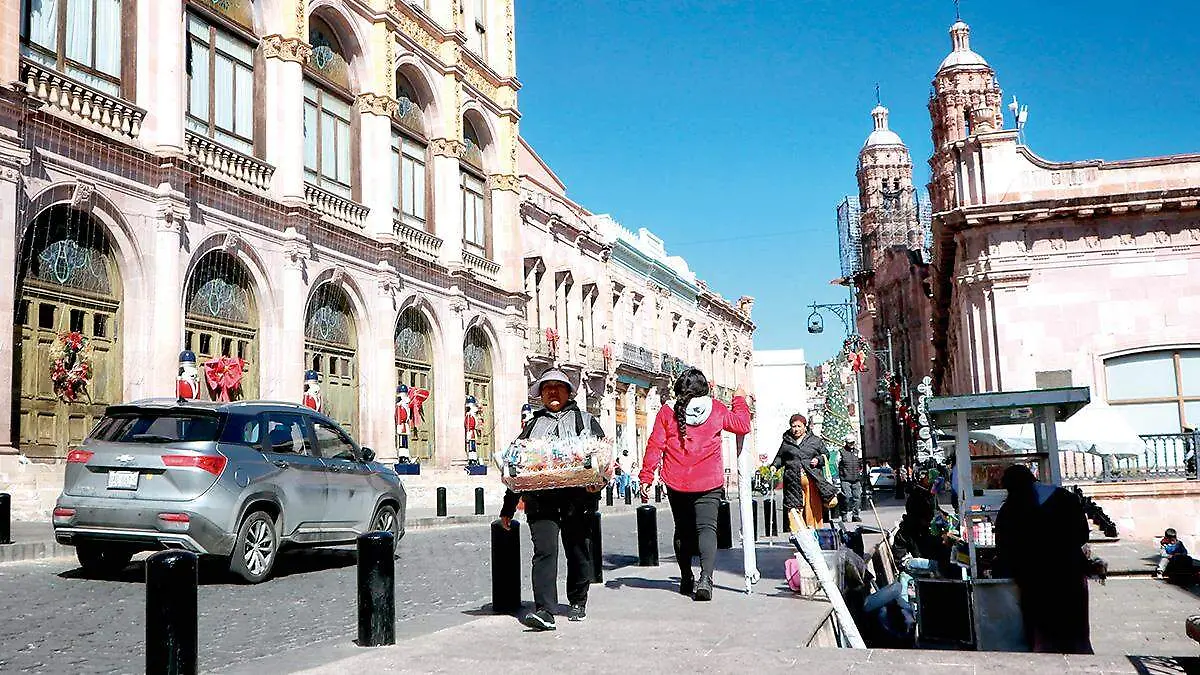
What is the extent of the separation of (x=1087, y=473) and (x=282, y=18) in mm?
19046

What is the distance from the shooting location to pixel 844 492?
723 inches

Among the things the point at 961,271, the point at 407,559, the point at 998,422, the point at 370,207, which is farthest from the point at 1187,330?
the point at 370,207

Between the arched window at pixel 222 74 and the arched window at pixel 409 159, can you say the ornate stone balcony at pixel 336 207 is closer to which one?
the arched window at pixel 222 74

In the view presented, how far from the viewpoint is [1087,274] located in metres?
21.1

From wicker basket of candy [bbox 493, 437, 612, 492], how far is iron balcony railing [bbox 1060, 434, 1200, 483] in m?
14.6

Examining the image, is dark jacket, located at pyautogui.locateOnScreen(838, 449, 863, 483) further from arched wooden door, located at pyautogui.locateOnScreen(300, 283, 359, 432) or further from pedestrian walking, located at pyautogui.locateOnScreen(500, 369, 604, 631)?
arched wooden door, located at pyautogui.locateOnScreen(300, 283, 359, 432)

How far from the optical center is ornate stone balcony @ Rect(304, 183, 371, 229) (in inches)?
995

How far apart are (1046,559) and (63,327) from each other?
1655cm

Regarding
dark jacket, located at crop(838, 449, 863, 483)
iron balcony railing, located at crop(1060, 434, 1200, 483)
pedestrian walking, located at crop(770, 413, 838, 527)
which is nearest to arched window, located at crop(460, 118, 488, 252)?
dark jacket, located at crop(838, 449, 863, 483)

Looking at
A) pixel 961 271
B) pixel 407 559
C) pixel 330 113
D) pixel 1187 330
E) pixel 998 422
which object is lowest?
pixel 407 559

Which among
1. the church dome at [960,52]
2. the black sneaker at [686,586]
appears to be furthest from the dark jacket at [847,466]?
the church dome at [960,52]

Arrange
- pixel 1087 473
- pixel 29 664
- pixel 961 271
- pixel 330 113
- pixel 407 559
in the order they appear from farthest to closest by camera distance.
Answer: pixel 330 113, pixel 961 271, pixel 1087 473, pixel 407 559, pixel 29 664

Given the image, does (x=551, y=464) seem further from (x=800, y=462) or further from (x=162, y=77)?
(x=162, y=77)

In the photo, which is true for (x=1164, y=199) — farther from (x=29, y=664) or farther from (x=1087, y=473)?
(x=29, y=664)
